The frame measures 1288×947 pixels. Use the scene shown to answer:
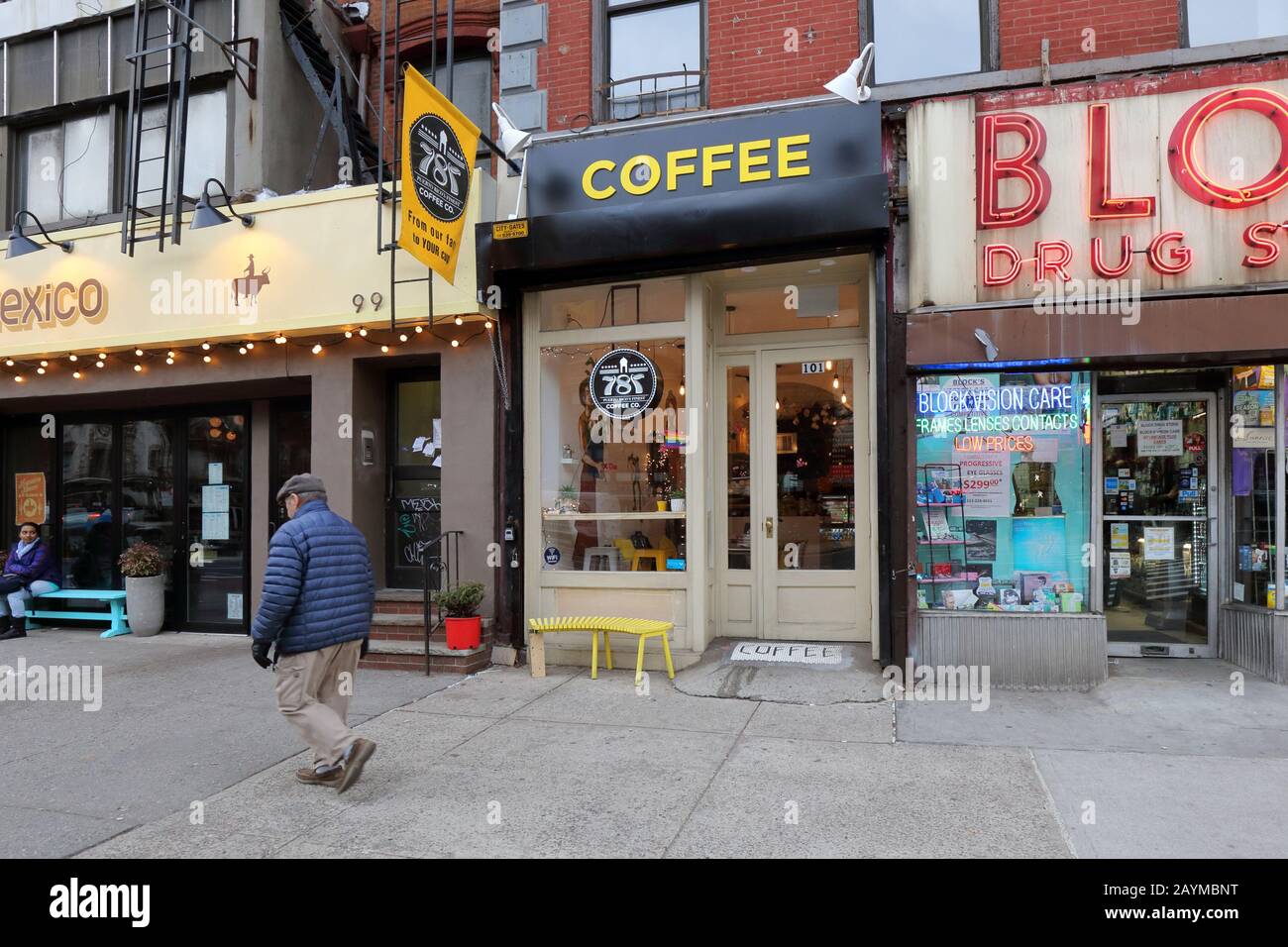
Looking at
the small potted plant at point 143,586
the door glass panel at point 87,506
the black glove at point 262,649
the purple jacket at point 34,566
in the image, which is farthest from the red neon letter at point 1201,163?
the purple jacket at point 34,566

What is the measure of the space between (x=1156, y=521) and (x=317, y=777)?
6815 mm

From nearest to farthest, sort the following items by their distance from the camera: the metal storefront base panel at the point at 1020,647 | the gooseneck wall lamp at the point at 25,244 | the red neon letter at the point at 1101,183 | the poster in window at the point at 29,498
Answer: the red neon letter at the point at 1101,183 < the metal storefront base panel at the point at 1020,647 < the gooseneck wall lamp at the point at 25,244 < the poster in window at the point at 29,498

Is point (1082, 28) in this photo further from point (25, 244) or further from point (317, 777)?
point (25, 244)

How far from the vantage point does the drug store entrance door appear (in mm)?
7379

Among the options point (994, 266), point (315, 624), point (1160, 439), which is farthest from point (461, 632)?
point (1160, 439)

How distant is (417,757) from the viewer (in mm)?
5586

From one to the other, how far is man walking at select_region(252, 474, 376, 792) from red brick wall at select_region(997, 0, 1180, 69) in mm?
6574

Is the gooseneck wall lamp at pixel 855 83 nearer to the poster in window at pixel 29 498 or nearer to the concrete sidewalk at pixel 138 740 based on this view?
the concrete sidewalk at pixel 138 740

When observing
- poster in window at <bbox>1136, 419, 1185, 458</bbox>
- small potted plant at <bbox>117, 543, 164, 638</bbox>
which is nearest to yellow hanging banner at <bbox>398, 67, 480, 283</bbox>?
small potted plant at <bbox>117, 543, 164, 638</bbox>

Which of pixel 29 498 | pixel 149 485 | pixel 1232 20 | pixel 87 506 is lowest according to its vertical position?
pixel 87 506

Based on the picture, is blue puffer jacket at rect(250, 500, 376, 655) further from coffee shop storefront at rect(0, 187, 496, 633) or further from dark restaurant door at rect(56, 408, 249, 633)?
dark restaurant door at rect(56, 408, 249, 633)

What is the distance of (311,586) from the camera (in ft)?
16.0

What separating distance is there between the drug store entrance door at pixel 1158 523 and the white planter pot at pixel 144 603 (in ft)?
32.9

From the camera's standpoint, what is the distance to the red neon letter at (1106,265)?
675 cm
